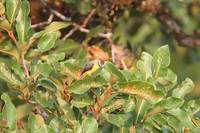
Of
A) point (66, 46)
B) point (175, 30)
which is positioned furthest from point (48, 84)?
Result: point (175, 30)

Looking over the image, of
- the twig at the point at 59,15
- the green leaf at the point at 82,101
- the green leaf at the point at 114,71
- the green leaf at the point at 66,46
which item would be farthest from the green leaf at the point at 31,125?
the twig at the point at 59,15

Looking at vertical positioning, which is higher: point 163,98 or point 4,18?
point 4,18

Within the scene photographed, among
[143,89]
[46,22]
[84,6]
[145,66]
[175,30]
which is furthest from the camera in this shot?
[175,30]

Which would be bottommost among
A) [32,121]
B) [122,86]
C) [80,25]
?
[80,25]

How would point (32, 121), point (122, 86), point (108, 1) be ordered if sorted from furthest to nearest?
point (108, 1) < point (32, 121) < point (122, 86)

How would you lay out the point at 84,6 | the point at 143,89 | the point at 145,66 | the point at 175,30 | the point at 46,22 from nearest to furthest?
the point at 143,89 < the point at 145,66 < the point at 84,6 < the point at 46,22 < the point at 175,30

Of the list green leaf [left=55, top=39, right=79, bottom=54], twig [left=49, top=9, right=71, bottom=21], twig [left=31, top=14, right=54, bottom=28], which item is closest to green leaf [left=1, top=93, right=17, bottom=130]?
green leaf [left=55, top=39, right=79, bottom=54]

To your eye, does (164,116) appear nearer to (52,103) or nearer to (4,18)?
(52,103)

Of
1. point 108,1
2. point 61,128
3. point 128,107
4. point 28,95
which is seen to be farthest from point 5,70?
point 108,1

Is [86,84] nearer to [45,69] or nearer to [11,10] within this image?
[45,69]
